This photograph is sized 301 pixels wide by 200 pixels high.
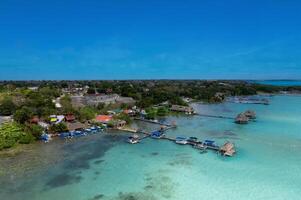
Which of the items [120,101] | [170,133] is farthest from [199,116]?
[120,101]

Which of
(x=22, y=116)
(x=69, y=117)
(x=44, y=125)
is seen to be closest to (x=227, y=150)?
(x=44, y=125)

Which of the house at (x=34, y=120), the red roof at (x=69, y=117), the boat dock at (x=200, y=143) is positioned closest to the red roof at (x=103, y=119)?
the red roof at (x=69, y=117)

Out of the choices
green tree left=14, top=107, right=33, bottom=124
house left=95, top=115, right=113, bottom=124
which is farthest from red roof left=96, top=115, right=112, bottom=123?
green tree left=14, top=107, right=33, bottom=124

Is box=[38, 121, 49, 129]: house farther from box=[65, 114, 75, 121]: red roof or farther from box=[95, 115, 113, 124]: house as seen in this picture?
box=[95, 115, 113, 124]: house

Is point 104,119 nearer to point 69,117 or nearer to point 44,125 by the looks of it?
point 69,117

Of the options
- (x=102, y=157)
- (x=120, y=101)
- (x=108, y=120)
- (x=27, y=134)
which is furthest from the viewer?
(x=120, y=101)

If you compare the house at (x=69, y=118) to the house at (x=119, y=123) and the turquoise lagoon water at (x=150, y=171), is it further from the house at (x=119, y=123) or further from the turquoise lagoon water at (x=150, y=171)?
the turquoise lagoon water at (x=150, y=171)

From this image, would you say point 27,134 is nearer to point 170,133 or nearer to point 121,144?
point 121,144

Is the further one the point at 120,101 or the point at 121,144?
the point at 120,101
